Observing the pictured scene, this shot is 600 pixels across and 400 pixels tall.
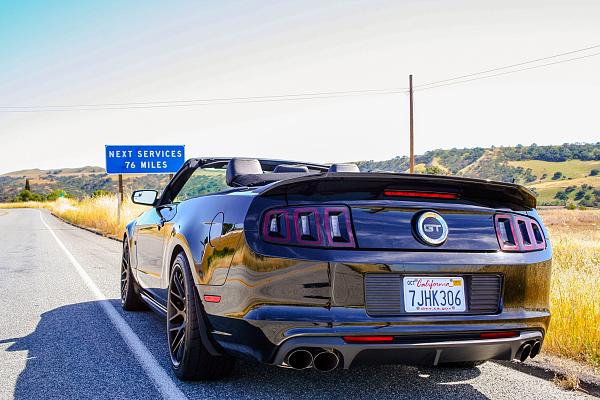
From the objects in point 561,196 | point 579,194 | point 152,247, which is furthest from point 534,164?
point 152,247

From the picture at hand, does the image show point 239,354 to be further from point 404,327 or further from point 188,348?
point 404,327

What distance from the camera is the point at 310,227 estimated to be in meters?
3.13

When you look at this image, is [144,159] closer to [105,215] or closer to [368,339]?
[105,215]

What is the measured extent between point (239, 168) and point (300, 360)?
5.74 feet

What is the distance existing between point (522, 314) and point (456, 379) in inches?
36.4

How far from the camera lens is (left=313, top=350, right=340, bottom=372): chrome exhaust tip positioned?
304cm

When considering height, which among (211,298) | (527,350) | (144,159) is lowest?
Answer: (527,350)

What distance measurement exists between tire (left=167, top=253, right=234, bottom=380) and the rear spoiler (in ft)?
3.12

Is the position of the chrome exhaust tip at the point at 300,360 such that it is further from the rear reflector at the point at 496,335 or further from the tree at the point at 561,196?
the tree at the point at 561,196

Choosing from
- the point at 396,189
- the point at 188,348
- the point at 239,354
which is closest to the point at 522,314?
the point at 396,189

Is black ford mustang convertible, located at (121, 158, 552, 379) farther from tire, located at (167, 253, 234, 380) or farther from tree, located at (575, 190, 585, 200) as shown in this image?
tree, located at (575, 190, 585, 200)

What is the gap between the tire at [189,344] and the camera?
3.75 meters

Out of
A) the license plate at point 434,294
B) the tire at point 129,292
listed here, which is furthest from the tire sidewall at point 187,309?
the tire at point 129,292

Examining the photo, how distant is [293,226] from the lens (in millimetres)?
3150
